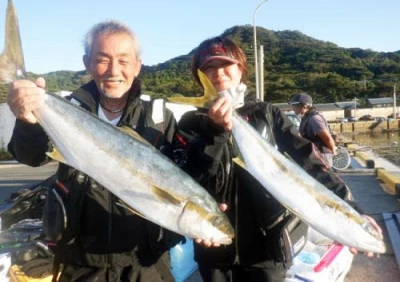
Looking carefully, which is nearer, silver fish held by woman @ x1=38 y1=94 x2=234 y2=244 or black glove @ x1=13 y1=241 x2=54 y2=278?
silver fish held by woman @ x1=38 y1=94 x2=234 y2=244

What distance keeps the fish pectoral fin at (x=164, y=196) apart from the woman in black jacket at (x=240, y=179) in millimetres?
530

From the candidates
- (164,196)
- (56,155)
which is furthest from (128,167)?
(56,155)

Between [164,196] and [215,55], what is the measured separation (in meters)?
1.24

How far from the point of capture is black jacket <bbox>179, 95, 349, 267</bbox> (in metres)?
3.00

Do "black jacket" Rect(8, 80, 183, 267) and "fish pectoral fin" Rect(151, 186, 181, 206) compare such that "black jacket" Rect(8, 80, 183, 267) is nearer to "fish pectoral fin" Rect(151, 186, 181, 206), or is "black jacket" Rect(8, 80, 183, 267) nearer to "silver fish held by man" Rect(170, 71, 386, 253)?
"fish pectoral fin" Rect(151, 186, 181, 206)

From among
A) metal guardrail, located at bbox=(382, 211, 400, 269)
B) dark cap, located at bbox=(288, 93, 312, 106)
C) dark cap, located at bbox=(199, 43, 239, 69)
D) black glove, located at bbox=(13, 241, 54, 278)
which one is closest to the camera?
dark cap, located at bbox=(199, 43, 239, 69)

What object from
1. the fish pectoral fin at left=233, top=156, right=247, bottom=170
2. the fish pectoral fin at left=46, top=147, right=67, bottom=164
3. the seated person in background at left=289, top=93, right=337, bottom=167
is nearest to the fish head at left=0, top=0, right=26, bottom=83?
the fish pectoral fin at left=46, top=147, right=67, bottom=164

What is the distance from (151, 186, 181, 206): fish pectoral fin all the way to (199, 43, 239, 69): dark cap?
3.79 ft

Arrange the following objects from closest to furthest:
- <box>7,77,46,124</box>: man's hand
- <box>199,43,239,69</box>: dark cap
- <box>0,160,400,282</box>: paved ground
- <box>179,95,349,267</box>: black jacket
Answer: <box>7,77,46,124</box>: man's hand → <box>179,95,349,267</box>: black jacket → <box>199,43,239,69</box>: dark cap → <box>0,160,400,282</box>: paved ground

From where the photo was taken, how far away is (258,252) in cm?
309

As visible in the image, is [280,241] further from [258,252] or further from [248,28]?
[248,28]

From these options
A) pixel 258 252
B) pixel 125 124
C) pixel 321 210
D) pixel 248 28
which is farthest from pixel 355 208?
pixel 248 28

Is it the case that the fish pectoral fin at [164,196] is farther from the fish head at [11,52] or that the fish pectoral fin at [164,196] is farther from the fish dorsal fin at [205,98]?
the fish head at [11,52]

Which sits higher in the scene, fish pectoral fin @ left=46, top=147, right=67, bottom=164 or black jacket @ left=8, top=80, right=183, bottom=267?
→ fish pectoral fin @ left=46, top=147, right=67, bottom=164
